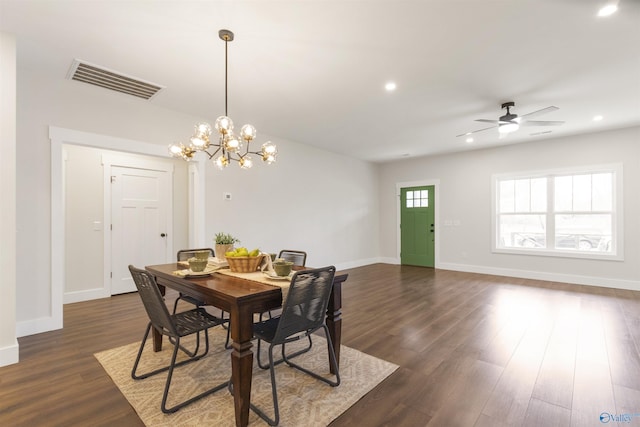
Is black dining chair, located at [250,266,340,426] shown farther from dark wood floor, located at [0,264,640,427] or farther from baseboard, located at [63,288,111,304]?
baseboard, located at [63,288,111,304]

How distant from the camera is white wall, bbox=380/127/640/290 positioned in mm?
5008

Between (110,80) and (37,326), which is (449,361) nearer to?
(37,326)

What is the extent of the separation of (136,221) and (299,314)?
422cm

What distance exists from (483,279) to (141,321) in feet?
19.1

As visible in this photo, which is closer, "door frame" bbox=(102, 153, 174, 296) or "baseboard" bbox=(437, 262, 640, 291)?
"door frame" bbox=(102, 153, 174, 296)

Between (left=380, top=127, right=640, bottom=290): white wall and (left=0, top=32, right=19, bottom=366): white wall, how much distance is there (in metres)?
7.09

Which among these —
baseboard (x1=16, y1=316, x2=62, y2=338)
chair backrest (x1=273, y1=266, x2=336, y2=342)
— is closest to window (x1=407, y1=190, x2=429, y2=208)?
chair backrest (x1=273, y1=266, x2=336, y2=342)

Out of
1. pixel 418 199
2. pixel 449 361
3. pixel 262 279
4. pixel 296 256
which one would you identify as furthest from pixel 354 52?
pixel 418 199

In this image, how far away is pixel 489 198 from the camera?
252 inches

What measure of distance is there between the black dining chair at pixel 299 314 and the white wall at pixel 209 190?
9.34ft

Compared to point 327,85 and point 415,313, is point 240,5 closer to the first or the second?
point 327,85

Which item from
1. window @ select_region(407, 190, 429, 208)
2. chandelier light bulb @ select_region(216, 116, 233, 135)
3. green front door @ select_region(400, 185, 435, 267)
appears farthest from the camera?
window @ select_region(407, 190, 429, 208)

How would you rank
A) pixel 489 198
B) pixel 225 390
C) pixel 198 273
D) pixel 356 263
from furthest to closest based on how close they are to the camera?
pixel 356 263 < pixel 489 198 < pixel 198 273 < pixel 225 390

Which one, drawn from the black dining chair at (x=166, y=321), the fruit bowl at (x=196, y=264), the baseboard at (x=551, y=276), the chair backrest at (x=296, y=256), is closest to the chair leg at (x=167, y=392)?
the black dining chair at (x=166, y=321)
